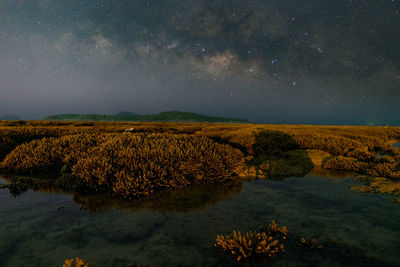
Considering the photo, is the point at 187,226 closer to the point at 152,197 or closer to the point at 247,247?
the point at 247,247

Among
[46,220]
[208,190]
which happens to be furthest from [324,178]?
[46,220]

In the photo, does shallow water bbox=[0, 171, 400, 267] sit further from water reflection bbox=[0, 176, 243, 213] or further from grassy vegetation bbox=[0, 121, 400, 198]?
grassy vegetation bbox=[0, 121, 400, 198]

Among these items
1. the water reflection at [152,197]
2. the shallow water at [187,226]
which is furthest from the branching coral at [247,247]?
the water reflection at [152,197]

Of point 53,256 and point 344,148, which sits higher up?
point 344,148

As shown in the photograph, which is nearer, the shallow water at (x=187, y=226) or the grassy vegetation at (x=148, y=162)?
the shallow water at (x=187, y=226)

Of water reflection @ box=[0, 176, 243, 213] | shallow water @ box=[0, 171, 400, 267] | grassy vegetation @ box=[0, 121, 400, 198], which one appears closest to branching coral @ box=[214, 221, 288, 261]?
shallow water @ box=[0, 171, 400, 267]

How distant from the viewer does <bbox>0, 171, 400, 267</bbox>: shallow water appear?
4242 mm

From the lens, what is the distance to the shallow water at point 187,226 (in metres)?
4.24

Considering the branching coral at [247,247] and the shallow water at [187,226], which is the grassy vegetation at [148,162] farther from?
the branching coral at [247,247]

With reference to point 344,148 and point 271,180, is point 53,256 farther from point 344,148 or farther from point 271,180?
point 344,148

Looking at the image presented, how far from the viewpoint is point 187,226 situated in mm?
5512

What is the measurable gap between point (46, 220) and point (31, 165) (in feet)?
19.6

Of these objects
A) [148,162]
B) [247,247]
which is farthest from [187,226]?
[148,162]

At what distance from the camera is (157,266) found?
399 centimetres
